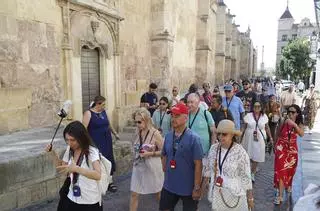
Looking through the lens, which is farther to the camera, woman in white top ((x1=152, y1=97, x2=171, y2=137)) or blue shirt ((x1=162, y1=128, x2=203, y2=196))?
woman in white top ((x1=152, y1=97, x2=171, y2=137))

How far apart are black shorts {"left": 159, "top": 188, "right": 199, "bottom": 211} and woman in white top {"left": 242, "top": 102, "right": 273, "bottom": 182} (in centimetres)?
263

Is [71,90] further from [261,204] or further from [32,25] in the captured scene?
[261,204]

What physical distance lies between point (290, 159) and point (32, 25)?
A: 5.22m

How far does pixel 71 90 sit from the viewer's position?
6.98 metres

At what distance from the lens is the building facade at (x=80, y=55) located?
5507 millimetres

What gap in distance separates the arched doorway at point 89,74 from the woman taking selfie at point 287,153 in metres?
5.12

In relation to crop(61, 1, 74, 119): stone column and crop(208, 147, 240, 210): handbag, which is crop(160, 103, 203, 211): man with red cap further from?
crop(61, 1, 74, 119): stone column

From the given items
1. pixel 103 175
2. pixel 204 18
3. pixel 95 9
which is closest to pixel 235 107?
pixel 103 175

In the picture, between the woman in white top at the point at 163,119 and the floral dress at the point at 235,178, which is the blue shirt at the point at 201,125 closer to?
the woman in white top at the point at 163,119

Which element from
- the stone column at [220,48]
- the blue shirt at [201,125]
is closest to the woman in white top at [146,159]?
the blue shirt at [201,125]

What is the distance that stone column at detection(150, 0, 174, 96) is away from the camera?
35.6 ft

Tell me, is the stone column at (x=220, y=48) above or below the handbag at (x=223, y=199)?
above

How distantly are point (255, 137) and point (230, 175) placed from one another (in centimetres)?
280

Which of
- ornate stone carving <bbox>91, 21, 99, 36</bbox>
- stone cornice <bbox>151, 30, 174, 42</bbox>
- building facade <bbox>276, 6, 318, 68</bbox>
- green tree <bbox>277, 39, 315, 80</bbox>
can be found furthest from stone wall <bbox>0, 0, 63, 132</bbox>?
building facade <bbox>276, 6, 318, 68</bbox>
